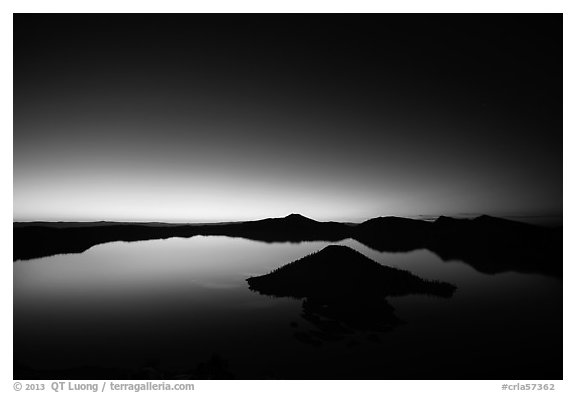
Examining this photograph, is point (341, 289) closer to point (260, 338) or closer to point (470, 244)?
point (260, 338)

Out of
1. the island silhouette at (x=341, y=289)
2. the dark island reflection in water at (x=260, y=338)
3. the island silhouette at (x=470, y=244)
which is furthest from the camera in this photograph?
the island silhouette at (x=470, y=244)

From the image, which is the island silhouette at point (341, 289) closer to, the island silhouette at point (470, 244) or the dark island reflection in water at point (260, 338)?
the dark island reflection in water at point (260, 338)

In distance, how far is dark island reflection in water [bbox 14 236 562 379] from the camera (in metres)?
19.0

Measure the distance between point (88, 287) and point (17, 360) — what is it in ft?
99.8

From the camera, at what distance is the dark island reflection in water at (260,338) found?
1902cm

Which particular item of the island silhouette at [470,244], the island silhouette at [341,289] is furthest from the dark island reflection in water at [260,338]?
the island silhouette at [470,244]

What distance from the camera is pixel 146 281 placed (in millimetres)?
51344

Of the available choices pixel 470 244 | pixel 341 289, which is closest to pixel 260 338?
pixel 341 289

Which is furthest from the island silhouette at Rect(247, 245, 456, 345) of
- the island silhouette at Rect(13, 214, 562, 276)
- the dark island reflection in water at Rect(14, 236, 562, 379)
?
the island silhouette at Rect(13, 214, 562, 276)

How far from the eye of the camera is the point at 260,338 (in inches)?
956

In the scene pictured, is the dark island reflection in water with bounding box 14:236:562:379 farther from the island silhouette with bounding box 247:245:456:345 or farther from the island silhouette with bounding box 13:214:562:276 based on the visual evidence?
the island silhouette with bounding box 13:214:562:276
